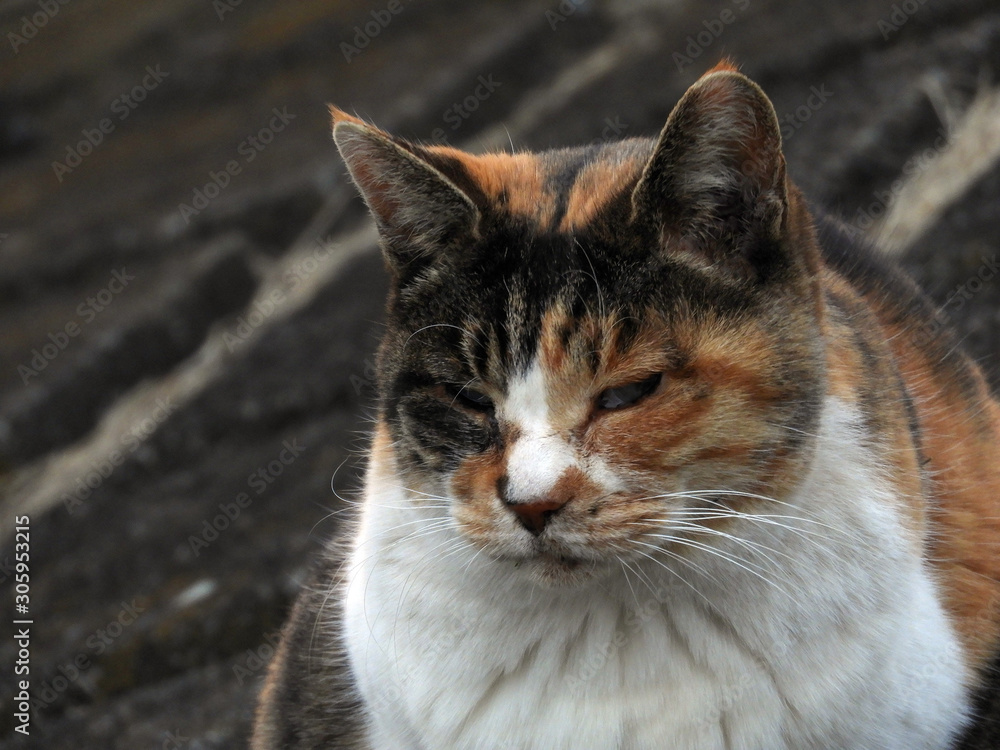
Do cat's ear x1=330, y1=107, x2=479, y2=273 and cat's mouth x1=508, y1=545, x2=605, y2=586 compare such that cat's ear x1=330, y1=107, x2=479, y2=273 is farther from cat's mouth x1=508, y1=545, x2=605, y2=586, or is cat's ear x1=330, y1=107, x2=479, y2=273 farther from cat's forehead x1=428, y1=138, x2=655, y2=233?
cat's mouth x1=508, y1=545, x2=605, y2=586

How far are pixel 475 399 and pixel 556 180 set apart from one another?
1.89 ft

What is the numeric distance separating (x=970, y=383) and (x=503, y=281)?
1.62 meters

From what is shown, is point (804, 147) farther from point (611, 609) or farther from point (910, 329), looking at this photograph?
point (611, 609)

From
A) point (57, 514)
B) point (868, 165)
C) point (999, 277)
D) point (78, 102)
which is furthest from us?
point (78, 102)

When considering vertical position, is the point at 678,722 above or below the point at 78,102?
below

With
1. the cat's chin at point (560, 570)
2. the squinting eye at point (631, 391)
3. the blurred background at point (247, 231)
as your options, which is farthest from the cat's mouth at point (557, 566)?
the blurred background at point (247, 231)

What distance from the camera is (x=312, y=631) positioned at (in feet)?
10.4

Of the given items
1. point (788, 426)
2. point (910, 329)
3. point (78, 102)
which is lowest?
point (788, 426)

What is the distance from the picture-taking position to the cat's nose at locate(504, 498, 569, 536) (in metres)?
2.05

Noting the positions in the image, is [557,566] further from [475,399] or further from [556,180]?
[556,180]

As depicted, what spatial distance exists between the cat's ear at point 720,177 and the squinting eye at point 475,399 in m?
0.50

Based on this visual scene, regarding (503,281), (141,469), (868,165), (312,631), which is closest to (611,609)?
(503,281)

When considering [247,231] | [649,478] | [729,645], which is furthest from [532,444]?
[247,231]

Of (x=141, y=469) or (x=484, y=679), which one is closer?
(x=484, y=679)
